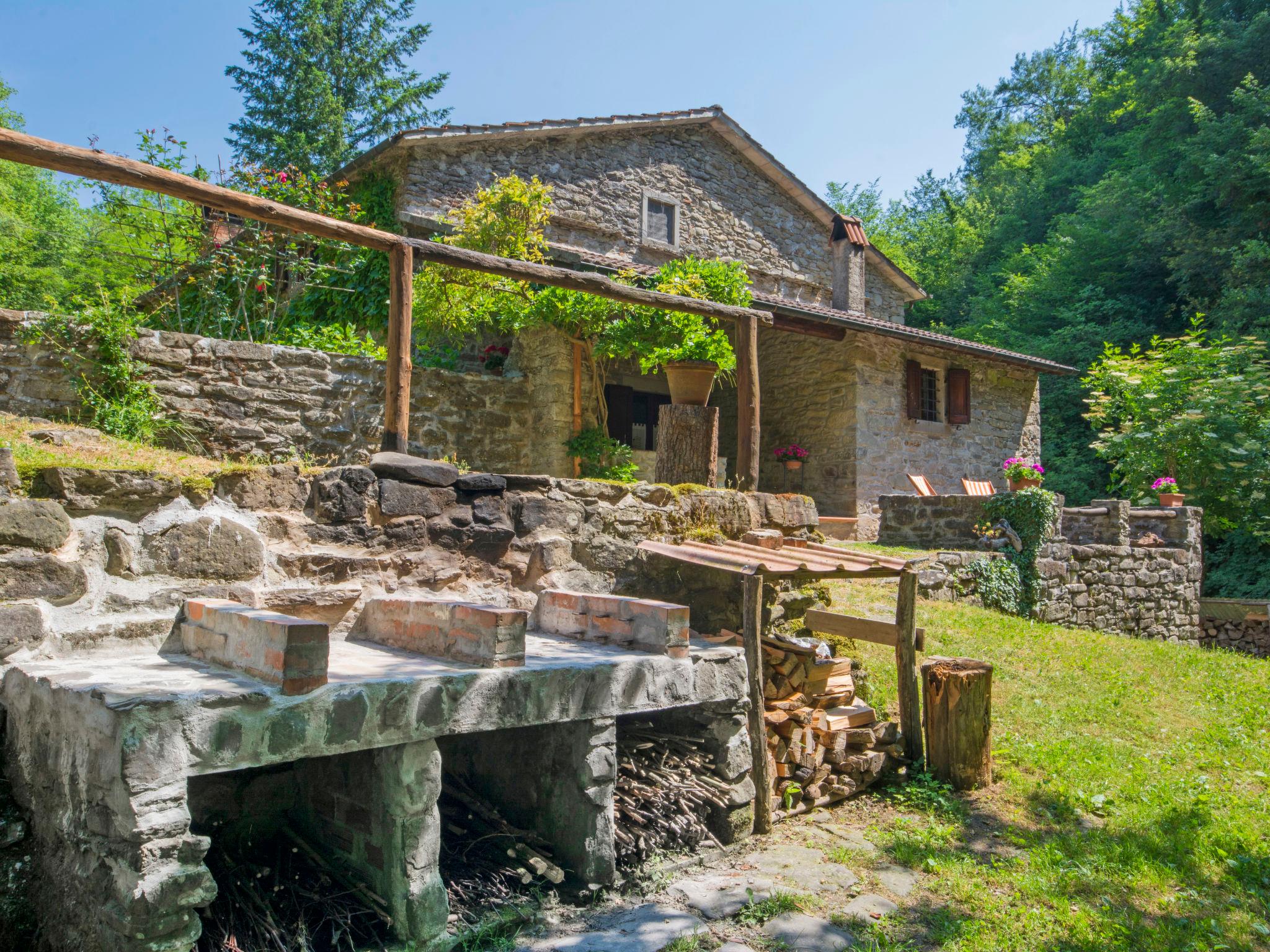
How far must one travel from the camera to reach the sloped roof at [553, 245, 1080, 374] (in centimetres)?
1085

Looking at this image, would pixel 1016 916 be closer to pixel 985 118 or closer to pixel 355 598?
pixel 355 598

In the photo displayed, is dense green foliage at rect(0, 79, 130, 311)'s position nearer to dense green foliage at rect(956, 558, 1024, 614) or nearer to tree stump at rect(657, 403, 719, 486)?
tree stump at rect(657, 403, 719, 486)

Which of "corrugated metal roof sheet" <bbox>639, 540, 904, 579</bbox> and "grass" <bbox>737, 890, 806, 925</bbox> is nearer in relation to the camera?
"grass" <bbox>737, 890, 806, 925</bbox>

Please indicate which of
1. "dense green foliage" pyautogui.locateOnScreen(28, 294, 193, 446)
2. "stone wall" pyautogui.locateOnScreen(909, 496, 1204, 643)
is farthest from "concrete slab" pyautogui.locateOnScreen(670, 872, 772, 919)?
"stone wall" pyautogui.locateOnScreen(909, 496, 1204, 643)

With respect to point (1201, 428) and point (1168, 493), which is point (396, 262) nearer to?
point (1168, 493)

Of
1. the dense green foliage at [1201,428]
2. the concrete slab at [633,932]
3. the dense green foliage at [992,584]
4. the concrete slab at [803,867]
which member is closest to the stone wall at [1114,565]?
the dense green foliage at [992,584]

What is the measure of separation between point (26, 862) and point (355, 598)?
4.57 feet

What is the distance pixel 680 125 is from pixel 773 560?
36.9ft

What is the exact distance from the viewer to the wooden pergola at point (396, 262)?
339 cm

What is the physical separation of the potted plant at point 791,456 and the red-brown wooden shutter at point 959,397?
2788 millimetres

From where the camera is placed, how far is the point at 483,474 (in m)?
4.09

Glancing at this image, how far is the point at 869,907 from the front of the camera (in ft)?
11.5

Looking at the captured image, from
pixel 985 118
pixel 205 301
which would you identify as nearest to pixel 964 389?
pixel 205 301

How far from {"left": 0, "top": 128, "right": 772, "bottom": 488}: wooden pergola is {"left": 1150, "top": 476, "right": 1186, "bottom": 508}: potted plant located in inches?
366
